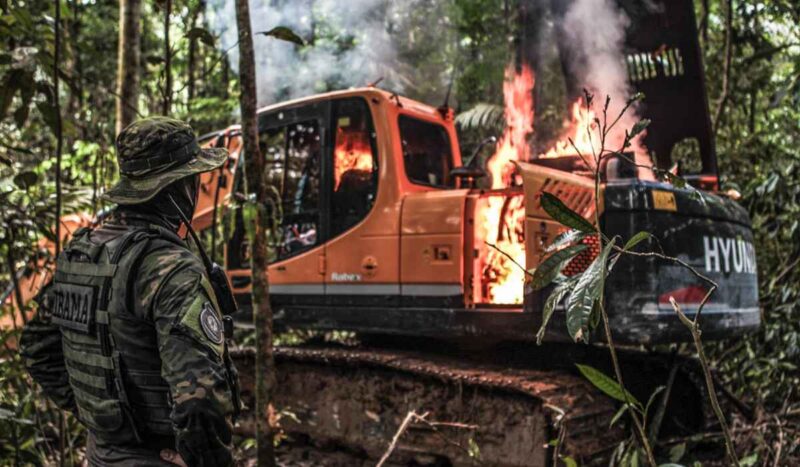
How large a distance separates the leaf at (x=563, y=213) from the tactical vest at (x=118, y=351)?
128 cm

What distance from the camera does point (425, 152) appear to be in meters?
6.83

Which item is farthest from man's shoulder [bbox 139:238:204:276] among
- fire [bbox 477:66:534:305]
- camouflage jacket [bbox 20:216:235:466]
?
fire [bbox 477:66:534:305]

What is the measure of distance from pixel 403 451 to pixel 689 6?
4.47 metres

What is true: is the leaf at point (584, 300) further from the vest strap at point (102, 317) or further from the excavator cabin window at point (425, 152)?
the excavator cabin window at point (425, 152)

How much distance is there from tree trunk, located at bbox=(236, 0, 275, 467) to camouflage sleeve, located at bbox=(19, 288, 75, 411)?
1932 mm

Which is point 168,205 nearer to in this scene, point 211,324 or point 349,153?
point 211,324

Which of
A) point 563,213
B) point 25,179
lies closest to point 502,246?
point 563,213

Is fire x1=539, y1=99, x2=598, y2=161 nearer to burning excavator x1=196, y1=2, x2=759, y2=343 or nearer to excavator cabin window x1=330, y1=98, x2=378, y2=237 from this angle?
burning excavator x1=196, y1=2, x2=759, y2=343

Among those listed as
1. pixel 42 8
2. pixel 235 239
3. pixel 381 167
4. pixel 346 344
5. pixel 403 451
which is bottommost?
pixel 403 451

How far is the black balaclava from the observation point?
8.75 feet

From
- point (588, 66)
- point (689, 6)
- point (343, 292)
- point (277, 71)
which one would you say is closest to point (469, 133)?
point (277, 71)

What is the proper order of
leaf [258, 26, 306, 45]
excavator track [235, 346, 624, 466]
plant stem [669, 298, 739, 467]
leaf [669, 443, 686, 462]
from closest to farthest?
plant stem [669, 298, 739, 467], leaf [258, 26, 306, 45], leaf [669, 443, 686, 462], excavator track [235, 346, 624, 466]

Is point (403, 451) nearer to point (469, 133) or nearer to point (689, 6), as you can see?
point (689, 6)

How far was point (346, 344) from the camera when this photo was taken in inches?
277
